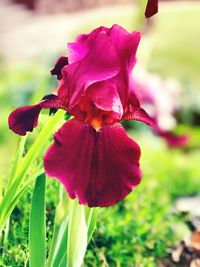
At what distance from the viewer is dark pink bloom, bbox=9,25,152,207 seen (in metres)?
1.06

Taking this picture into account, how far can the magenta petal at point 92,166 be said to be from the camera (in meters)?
1.06

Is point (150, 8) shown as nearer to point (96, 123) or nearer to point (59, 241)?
point (96, 123)

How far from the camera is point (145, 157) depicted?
2.73 metres

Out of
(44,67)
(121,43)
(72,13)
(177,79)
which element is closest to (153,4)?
(121,43)

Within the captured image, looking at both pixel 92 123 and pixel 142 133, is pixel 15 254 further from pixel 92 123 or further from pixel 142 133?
pixel 142 133

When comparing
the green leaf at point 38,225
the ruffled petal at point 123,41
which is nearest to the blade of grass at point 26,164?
the green leaf at point 38,225

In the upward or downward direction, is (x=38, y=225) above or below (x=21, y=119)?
below

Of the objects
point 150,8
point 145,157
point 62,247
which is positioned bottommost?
point 145,157

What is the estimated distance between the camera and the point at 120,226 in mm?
1704

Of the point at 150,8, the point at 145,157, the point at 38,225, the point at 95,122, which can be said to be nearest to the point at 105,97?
the point at 95,122

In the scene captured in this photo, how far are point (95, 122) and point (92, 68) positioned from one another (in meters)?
0.08

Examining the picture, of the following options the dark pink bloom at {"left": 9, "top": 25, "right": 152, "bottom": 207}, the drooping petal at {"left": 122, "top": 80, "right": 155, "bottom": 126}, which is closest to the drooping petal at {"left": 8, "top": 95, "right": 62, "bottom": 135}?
the dark pink bloom at {"left": 9, "top": 25, "right": 152, "bottom": 207}

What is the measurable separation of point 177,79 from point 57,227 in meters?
2.85

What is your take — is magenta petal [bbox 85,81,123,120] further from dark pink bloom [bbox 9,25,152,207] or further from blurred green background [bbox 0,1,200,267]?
blurred green background [bbox 0,1,200,267]
